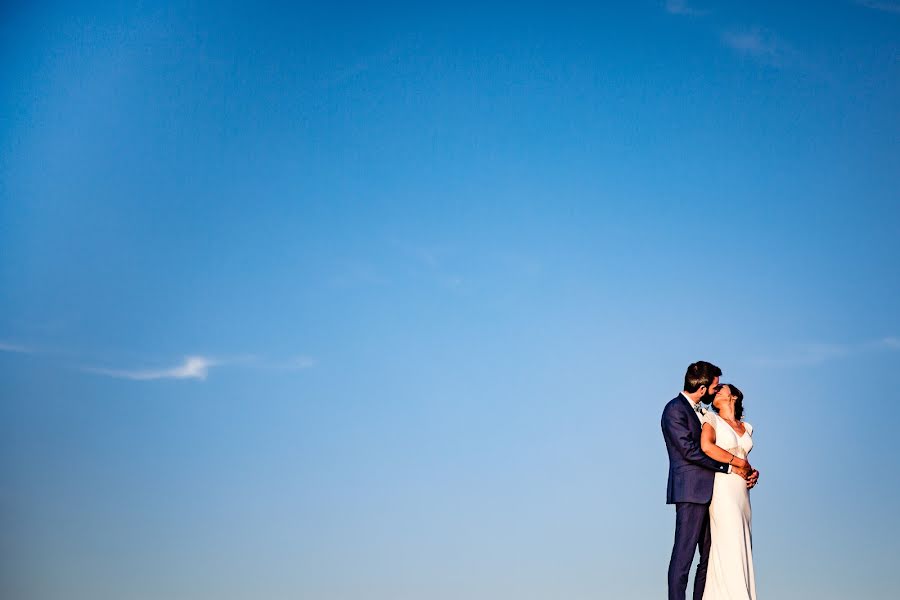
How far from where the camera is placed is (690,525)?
895 centimetres

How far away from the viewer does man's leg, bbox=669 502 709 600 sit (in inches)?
343

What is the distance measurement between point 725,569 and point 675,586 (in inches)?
21.5

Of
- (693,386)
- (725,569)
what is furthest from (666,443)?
(725,569)

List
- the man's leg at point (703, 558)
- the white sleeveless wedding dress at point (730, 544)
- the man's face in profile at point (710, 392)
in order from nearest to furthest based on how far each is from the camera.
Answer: the white sleeveless wedding dress at point (730, 544), the man's leg at point (703, 558), the man's face in profile at point (710, 392)

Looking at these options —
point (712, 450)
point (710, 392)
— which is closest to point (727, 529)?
point (712, 450)

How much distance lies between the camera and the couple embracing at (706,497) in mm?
8953

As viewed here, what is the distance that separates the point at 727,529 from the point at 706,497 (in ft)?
1.10

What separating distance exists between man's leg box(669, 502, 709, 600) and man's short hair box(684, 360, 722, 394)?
96 centimetres

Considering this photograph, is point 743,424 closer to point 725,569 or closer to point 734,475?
point 734,475

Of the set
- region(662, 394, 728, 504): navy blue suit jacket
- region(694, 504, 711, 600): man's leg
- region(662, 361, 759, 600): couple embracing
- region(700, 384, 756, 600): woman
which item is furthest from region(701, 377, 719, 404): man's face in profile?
region(694, 504, 711, 600): man's leg

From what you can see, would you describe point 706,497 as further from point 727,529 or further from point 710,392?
point 710,392

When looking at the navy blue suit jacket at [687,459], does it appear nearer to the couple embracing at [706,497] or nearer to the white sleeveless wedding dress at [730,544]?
the couple embracing at [706,497]

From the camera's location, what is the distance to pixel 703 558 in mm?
9141

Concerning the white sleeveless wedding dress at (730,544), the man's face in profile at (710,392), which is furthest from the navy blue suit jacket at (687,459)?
the man's face in profile at (710,392)
